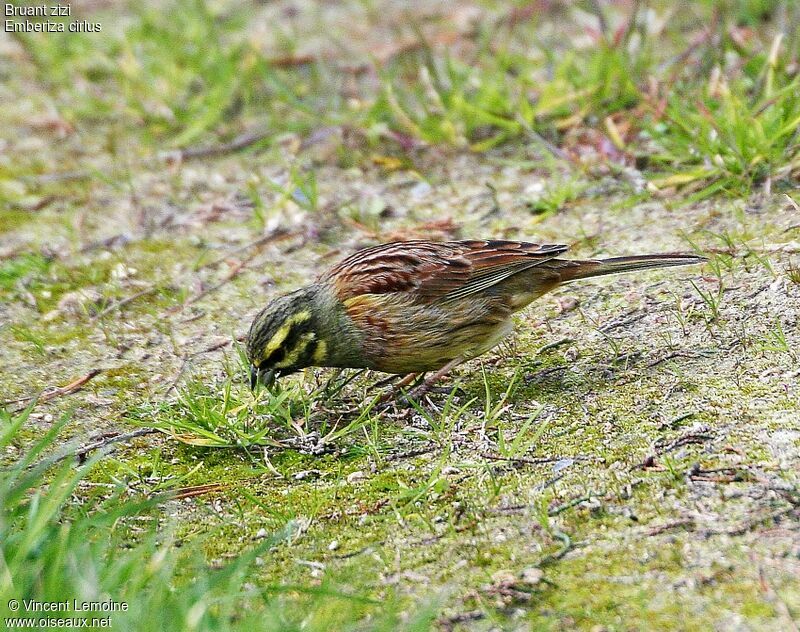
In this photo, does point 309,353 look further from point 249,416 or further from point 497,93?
point 497,93

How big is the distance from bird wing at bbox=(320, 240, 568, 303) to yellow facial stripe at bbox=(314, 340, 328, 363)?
234mm

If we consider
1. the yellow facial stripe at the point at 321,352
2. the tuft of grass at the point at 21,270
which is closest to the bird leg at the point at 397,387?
the yellow facial stripe at the point at 321,352

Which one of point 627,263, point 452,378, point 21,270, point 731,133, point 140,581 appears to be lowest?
point 452,378

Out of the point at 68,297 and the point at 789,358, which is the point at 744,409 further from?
the point at 68,297

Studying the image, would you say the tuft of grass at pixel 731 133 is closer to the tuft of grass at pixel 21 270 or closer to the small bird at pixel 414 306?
the small bird at pixel 414 306

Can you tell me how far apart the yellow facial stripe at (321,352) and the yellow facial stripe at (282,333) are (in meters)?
0.12

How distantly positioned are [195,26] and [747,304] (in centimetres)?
511

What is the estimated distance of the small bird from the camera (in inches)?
182

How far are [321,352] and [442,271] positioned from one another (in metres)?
0.63

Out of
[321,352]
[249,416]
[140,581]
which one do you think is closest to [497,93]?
[321,352]

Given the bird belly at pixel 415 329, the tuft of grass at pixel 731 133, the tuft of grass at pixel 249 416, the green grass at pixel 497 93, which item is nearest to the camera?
the tuft of grass at pixel 249 416

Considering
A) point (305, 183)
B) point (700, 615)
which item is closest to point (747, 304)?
point (700, 615)

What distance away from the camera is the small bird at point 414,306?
4.63m

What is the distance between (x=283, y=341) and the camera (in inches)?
180
